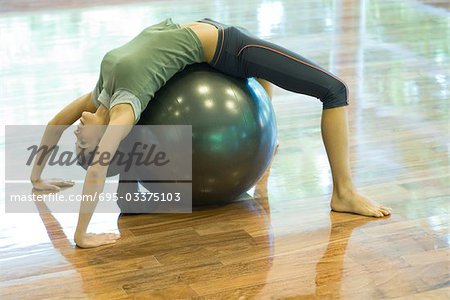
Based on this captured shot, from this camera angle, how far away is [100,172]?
2.52 m

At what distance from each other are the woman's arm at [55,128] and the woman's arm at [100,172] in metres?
0.40

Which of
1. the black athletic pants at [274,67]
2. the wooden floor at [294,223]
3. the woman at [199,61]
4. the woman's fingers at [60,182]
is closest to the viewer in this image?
the wooden floor at [294,223]

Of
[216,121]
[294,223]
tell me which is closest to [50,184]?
[216,121]

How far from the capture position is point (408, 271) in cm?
238

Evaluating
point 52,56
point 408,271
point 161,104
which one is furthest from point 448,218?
point 52,56

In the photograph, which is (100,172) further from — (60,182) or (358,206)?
(358,206)

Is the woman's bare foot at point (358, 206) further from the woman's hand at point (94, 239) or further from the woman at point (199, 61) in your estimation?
the woman's hand at point (94, 239)

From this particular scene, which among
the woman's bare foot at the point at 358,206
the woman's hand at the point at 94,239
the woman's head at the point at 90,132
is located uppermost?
the woman's head at the point at 90,132

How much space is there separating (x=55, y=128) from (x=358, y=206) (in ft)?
3.78

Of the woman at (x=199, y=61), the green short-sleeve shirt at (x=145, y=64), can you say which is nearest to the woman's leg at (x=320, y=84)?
the woman at (x=199, y=61)

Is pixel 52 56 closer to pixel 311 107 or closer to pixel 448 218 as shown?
pixel 311 107

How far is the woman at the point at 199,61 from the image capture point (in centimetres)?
261

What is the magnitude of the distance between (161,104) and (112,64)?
0.70 feet

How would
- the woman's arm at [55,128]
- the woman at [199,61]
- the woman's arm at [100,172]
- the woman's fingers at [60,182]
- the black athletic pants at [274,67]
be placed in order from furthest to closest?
the woman's fingers at [60,182], the woman's arm at [55,128], the black athletic pants at [274,67], the woman at [199,61], the woman's arm at [100,172]
